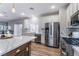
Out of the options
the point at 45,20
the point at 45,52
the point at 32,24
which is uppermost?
the point at 45,20

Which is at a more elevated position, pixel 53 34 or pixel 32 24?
pixel 32 24

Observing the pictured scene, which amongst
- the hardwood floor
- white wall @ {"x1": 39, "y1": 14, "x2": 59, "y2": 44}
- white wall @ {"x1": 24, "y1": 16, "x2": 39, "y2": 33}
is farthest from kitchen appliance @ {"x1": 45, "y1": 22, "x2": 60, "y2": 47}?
white wall @ {"x1": 24, "y1": 16, "x2": 39, "y2": 33}

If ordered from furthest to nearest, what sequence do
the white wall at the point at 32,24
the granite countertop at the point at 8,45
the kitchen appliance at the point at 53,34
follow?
the white wall at the point at 32,24 < the kitchen appliance at the point at 53,34 < the granite countertop at the point at 8,45

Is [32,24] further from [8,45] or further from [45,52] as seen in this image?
[8,45]

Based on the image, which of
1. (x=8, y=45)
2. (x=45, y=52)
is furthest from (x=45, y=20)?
(x=8, y=45)

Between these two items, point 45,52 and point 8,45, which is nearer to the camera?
point 8,45

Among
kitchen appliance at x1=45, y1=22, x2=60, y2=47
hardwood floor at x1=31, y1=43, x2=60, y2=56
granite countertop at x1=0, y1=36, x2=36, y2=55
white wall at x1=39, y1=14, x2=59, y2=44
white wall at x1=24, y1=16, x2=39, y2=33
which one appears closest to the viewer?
granite countertop at x1=0, y1=36, x2=36, y2=55

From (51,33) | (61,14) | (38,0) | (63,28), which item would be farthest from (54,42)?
(38,0)

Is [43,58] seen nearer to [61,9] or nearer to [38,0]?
[38,0]

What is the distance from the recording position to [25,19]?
739 cm

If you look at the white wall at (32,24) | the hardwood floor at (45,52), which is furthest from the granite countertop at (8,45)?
the white wall at (32,24)

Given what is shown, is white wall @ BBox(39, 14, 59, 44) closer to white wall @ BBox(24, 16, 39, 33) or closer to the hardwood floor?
white wall @ BBox(24, 16, 39, 33)

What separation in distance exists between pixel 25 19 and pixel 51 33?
2.99 meters

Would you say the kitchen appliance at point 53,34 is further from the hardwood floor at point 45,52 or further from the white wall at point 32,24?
the white wall at point 32,24
